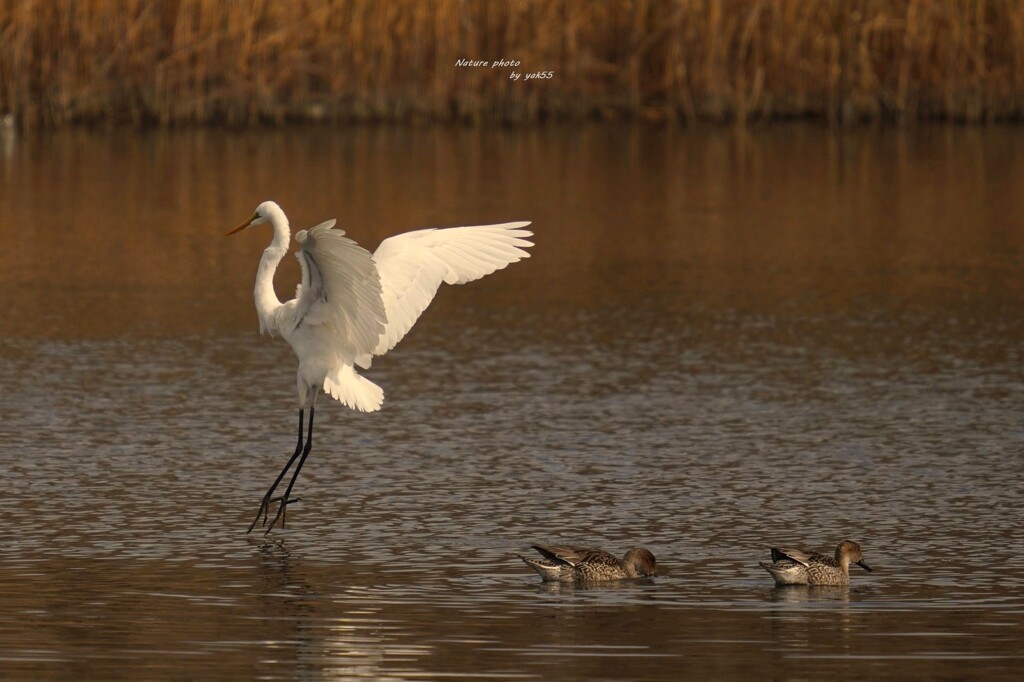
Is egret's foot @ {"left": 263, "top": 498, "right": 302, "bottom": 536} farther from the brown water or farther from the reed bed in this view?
the reed bed

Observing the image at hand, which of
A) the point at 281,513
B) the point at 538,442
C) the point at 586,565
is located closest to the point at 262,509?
the point at 281,513

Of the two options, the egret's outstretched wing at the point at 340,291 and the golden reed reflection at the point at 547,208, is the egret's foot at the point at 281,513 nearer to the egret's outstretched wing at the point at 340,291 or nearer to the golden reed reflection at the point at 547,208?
the egret's outstretched wing at the point at 340,291

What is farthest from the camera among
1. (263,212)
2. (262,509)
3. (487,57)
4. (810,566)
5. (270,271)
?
(487,57)

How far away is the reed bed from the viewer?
29078mm

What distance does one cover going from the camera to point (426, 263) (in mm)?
10617

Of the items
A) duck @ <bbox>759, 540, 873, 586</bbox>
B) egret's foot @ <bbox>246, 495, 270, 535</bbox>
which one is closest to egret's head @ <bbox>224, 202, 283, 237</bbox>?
egret's foot @ <bbox>246, 495, 270, 535</bbox>

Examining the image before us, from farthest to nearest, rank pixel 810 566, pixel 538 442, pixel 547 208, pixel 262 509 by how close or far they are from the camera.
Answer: pixel 547 208
pixel 538 442
pixel 262 509
pixel 810 566

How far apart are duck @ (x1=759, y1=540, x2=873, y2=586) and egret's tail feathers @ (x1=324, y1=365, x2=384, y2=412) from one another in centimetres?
226

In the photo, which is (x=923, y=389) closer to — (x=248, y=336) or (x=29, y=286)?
(x=248, y=336)

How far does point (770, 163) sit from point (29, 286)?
39.3 ft

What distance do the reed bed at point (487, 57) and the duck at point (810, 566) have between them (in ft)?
68.7

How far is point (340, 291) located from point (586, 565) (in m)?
1.77

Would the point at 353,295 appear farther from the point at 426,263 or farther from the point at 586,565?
the point at 586,565

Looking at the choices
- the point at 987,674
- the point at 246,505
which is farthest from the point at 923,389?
the point at 987,674
